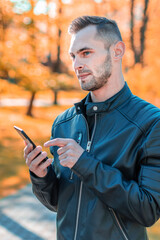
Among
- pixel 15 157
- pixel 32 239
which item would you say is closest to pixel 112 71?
pixel 32 239

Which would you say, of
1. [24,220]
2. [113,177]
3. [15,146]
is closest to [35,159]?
[113,177]

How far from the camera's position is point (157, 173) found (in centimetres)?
132

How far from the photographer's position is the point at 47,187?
1.64 metres

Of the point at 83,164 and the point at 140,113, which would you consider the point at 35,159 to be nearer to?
the point at 83,164

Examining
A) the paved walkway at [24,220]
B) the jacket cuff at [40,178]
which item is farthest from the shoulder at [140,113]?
the paved walkway at [24,220]

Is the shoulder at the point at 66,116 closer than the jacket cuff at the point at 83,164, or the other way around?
the jacket cuff at the point at 83,164

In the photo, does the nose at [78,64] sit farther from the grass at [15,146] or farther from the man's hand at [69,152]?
the grass at [15,146]

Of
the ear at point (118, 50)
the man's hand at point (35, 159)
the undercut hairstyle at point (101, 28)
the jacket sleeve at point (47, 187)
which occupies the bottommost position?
the jacket sleeve at point (47, 187)

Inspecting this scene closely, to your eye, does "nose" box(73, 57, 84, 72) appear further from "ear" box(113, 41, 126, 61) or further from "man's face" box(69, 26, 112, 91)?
"ear" box(113, 41, 126, 61)

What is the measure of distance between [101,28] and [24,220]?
3664 mm

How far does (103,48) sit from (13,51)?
8.72m

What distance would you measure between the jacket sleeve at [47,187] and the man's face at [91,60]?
19.9 inches

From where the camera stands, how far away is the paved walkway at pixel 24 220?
409cm

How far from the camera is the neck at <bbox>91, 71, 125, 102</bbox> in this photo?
1.57 meters
